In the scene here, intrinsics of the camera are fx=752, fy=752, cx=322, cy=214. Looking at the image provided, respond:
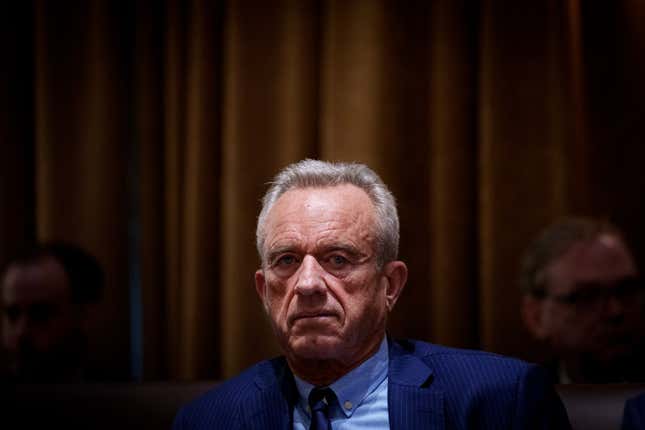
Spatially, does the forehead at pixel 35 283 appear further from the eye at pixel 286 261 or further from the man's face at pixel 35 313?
the eye at pixel 286 261

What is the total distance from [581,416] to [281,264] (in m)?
0.87

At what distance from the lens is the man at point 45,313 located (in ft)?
7.84

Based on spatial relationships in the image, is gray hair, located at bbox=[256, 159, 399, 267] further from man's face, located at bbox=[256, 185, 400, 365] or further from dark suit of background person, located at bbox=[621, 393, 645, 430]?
dark suit of background person, located at bbox=[621, 393, 645, 430]

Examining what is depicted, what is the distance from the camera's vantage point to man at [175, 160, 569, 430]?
1.62 metres

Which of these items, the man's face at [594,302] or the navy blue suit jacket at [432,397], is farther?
the man's face at [594,302]

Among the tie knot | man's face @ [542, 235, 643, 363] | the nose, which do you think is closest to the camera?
the nose

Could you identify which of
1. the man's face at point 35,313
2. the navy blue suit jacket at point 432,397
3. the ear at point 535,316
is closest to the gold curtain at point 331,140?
the ear at point 535,316

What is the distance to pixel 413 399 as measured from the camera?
1.65 meters

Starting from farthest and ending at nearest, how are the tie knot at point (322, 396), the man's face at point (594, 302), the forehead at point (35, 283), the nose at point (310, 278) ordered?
1. the forehead at point (35, 283)
2. the man's face at point (594, 302)
3. the tie knot at point (322, 396)
4. the nose at point (310, 278)

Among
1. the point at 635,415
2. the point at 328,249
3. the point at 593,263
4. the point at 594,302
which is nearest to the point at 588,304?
the point at 594,302

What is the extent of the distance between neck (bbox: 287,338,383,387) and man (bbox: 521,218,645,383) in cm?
81

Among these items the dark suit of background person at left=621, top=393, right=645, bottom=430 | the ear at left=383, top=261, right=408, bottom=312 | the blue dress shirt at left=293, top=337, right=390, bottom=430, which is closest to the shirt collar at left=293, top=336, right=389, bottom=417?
the blue dress shirt at left=293, top=337, right=390, bottom=430

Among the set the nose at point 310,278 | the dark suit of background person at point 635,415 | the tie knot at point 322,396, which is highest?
the nose at point 310,278

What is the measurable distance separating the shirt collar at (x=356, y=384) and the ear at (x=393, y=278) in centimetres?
13
